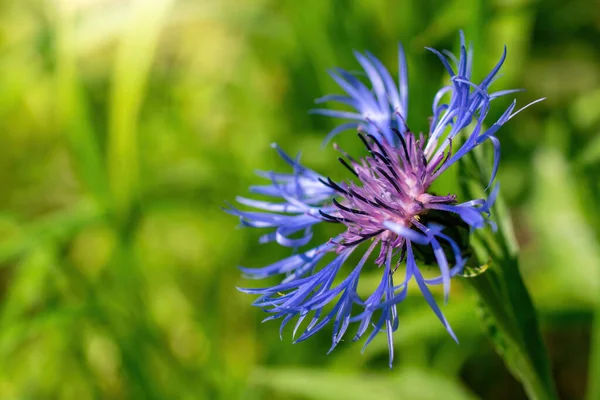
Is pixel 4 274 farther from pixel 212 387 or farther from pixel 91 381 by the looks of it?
pixel 212 387

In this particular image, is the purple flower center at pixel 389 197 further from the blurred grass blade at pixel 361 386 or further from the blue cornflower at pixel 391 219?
the blurred grass blade at pixel 361 386

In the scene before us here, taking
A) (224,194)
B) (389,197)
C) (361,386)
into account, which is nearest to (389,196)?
(389,197)

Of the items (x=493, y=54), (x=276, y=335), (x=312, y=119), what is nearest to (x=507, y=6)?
(x=493, y=54)

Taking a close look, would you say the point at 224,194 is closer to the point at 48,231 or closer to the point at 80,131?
the point at 80,131

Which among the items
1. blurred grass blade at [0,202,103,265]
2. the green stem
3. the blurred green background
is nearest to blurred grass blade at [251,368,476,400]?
the blurred green background

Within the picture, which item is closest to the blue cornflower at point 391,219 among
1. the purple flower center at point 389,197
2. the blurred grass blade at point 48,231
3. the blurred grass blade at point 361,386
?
the purple flower center at point 389,197

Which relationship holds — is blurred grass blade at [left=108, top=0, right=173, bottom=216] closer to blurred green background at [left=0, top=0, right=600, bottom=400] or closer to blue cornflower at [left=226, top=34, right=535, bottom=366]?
blurred green background at [left=0, top=0, right=600, bottom=400]

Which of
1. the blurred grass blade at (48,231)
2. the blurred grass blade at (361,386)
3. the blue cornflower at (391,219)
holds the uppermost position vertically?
the blue cornflower at (391,219)
